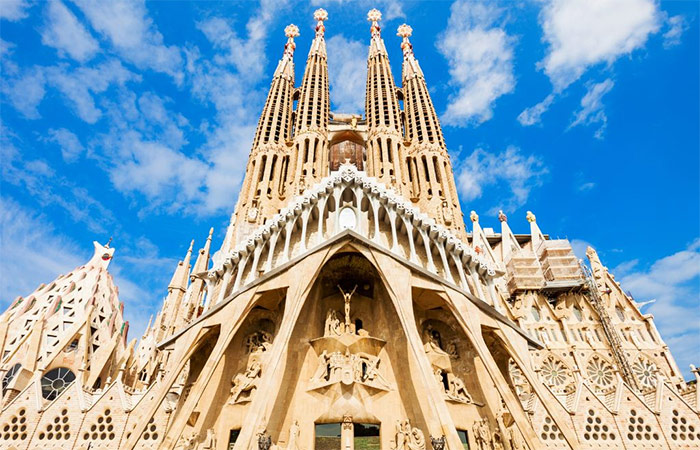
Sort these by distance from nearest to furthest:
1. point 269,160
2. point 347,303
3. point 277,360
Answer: point 277,360
point 347,303
point 269,160

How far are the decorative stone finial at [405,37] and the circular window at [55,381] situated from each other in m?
31.7

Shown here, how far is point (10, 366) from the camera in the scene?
735 inches

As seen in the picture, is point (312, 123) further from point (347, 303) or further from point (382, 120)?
point (347, 303)

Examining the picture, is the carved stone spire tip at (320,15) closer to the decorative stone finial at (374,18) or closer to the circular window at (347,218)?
the decorative stone finial at (374,18)

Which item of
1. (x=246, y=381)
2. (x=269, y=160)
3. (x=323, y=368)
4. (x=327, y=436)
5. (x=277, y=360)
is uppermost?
(x=269, y=160)

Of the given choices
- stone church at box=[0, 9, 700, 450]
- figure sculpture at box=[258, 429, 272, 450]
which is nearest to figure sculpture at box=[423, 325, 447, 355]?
stone church at box=[0, 9, 700, 450]

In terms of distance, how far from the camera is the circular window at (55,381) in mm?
19156

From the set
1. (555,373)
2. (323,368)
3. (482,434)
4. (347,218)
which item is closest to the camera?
(482,434)

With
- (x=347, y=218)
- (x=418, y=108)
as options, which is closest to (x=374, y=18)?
(x=418, y=108)

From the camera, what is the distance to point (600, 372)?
21.3m

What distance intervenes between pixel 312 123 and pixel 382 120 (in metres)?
4.67

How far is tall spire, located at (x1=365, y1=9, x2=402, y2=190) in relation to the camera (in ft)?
77.6

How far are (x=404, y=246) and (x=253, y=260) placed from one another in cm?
650

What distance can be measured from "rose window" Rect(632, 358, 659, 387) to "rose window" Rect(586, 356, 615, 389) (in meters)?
1.21
